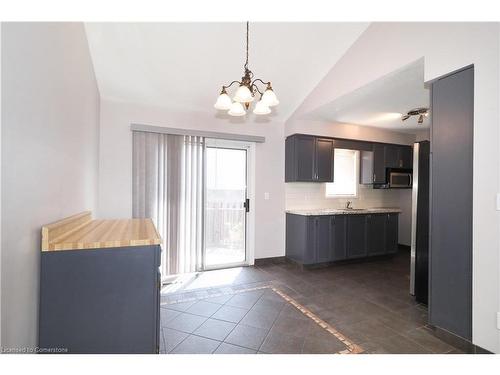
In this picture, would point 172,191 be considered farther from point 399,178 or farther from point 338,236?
point 399,178

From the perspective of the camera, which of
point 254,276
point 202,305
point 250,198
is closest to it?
point 202,305

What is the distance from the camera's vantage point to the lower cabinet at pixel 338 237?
12.9 ft

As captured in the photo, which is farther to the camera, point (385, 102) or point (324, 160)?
point (324, 160)

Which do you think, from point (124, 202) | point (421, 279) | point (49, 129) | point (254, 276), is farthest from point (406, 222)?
point (49, 129)

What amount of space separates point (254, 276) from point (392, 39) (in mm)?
3399

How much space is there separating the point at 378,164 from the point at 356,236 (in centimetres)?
158

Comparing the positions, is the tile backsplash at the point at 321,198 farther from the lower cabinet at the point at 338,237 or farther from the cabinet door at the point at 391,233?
the cabinet door at the point at 391,233

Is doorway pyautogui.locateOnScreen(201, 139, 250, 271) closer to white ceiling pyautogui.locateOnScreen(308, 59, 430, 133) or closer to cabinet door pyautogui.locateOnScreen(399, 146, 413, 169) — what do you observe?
white ceiling pyautogui.locateOnScreen(308, 59, 430, 133)

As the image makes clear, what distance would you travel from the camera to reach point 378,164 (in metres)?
4.79

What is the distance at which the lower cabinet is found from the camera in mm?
3918

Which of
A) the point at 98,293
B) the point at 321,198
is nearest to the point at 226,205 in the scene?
the point at 321,198

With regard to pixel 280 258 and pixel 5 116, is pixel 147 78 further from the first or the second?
pixel 280 258

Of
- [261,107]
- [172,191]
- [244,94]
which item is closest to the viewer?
Result: [244,94]

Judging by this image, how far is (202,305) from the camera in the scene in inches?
106
